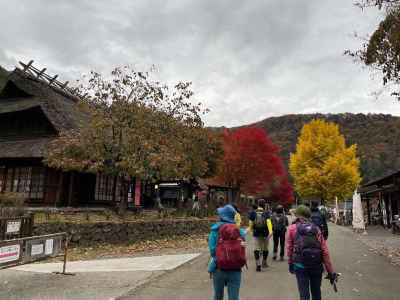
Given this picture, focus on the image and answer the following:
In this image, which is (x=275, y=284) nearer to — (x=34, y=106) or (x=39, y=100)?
(x=34, y=106)

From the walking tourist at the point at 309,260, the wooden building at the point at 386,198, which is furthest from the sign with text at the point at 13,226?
the wooden building at the point at 386,198

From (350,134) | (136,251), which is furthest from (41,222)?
(350,134)

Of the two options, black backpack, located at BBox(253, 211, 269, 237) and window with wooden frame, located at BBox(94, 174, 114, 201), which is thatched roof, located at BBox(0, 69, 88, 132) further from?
black backpack, located at BBox(253, 211, 269, 237)

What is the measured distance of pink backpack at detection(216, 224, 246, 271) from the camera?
185 inches

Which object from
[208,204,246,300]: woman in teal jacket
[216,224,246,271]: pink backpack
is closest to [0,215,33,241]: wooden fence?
[208,204,246,300]: woman in teal jacket

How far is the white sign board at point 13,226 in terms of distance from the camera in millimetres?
9121

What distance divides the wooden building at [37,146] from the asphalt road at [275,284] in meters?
10.1

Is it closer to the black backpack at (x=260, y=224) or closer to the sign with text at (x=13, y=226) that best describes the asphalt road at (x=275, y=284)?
the black backpack at (x=260, y=224)

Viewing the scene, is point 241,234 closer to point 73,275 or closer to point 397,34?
point 73,275

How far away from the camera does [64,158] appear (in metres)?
16.2

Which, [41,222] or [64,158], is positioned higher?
[64,158]

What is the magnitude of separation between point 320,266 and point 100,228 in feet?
38.3

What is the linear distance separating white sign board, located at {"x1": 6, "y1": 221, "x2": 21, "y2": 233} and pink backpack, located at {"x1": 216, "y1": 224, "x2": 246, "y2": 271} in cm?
658

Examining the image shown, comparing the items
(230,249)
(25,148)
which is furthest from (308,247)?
(25,148)
